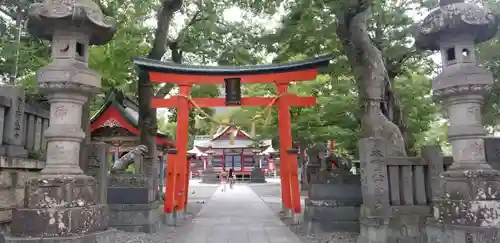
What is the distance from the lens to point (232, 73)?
10.9 metres

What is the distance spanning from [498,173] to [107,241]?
5.18 m

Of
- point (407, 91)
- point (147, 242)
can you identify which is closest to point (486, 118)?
point (407, 91)

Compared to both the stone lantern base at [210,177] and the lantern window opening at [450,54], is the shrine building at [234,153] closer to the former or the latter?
the stone lantern base at [210,177]

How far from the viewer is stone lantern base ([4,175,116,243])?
4277 millimetres

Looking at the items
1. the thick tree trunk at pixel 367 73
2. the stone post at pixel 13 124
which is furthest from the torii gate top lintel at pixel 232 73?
the stone post at pixel 13 124

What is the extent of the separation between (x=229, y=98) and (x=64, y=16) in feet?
21.1

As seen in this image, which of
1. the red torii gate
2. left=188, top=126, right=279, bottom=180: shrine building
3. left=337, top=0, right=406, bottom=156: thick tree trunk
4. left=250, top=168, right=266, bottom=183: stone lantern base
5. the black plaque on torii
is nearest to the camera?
left=337, top=0, right=406, bottom=156: thick tree trunk

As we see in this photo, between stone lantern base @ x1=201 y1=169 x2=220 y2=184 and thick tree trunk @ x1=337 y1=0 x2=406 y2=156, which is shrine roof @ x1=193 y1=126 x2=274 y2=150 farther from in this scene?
thick tree trunk @ x1=337 y1=0 x2=406 y2=156

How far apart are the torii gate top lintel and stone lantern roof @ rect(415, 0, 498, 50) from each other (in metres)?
Result: 5.34

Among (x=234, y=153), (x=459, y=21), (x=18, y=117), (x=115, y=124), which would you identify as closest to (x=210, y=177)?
(x=234, y=153)

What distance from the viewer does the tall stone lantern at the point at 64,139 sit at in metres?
4.30

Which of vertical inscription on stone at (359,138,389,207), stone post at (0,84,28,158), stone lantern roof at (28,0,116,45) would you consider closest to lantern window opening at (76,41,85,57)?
stone lantern roof at (28,0,116,45)

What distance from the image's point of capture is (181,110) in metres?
10.7

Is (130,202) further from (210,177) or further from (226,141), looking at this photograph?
(226,141)
